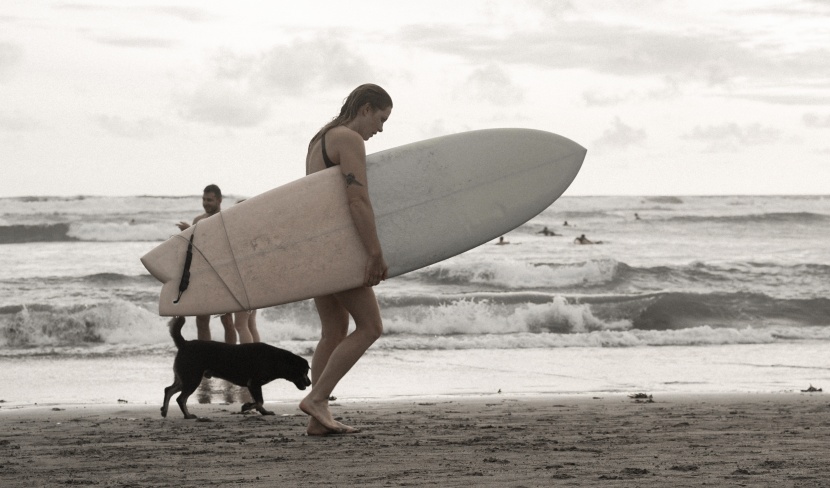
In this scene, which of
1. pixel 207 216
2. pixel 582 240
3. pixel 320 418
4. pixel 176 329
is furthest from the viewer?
pixel 582 240

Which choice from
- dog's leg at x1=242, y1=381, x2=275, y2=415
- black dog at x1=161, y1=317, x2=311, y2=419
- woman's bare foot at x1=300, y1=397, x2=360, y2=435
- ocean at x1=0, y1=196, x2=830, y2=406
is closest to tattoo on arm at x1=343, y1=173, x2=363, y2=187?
woman's bare foot at x1=300, y1=397, x2=360, y2=435

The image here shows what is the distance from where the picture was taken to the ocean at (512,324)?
6871 mm

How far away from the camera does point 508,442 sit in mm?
3828

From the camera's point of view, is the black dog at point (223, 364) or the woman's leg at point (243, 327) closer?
the black dog at point (223, 364)

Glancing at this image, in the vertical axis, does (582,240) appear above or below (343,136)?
below

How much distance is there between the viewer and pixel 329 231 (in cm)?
417

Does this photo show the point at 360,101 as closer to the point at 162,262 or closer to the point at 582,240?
the point at 162,262

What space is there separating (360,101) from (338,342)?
1.01 m

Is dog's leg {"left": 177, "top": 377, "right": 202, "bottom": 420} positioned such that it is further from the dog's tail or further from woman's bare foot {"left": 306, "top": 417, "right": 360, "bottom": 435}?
woman's bare foot {"left": 306, "top": 417, "right": 360, "bottom": 435}

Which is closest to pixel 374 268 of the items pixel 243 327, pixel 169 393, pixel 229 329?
pixel 169 393

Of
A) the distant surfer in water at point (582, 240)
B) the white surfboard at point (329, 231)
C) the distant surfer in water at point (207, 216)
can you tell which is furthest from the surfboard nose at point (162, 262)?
the distant surfer in water at point (582, 240)

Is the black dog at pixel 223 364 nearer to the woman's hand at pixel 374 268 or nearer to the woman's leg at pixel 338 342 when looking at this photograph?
the woman's leg at pixel 338 342

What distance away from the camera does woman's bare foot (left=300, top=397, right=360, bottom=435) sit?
13.0 feet

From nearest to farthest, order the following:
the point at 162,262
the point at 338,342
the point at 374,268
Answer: the point at 374,268, the point at 338,342, the point at 162,262
